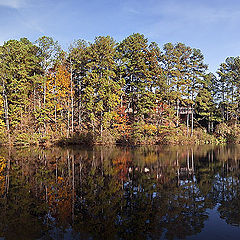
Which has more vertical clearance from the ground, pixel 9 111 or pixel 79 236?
pixel 9 111

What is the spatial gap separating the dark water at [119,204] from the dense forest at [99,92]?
55.8 feet

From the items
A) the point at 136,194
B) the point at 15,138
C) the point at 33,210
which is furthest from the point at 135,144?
the point at 33,210

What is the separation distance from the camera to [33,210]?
698 cm

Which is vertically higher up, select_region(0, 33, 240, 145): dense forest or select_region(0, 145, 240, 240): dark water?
select_region(0, 33, 240, 145): dense forest

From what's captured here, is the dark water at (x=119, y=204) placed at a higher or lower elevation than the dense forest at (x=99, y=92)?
lower

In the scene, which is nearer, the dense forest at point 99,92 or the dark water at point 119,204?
the dark water at point 119,204

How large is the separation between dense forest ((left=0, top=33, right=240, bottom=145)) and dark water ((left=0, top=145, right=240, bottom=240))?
17013 millimetres

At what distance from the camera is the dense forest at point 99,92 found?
28688 millimetres

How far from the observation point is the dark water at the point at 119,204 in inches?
219

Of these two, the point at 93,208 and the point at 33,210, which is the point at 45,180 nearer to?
the point at 33,210

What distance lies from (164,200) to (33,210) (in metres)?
4.54

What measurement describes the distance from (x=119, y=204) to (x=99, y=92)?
23.6 m

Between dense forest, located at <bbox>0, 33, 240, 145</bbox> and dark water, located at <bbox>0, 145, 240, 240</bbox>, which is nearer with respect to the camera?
dark water, located at <bbox>0, 145, 240, 240</bbox>

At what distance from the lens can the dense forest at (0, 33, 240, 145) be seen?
94.1 ft
